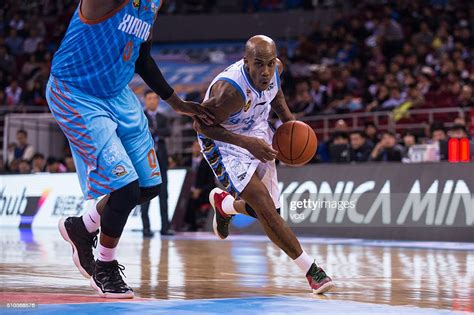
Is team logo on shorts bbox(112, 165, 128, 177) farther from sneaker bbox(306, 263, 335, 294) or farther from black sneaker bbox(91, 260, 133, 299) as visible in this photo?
sneaker bbox(306, 263, 335, 294)

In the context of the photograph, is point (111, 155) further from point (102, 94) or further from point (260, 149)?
point (260, 149)

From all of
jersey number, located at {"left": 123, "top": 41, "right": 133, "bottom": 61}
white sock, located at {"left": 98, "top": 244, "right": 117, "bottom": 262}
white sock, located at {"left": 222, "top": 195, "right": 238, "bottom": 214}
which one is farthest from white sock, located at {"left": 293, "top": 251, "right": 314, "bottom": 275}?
jersey number, located at {"left": 123, "top": 41, "right": 133, "bottom": 61}

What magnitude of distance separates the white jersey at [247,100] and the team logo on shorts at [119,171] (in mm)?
1362

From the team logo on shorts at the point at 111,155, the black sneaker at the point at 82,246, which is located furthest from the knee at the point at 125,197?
the black sneaker at the point at 82,246

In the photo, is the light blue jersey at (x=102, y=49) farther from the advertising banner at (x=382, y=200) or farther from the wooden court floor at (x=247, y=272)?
the advertising banner at (x=382, y=200)

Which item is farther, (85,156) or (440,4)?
(440,4)

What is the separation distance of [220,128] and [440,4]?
18.1 meters

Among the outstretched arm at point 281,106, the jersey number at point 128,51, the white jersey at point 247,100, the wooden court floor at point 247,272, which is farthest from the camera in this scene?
the outstretched arm at point 281,106

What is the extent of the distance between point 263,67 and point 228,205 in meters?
1.64

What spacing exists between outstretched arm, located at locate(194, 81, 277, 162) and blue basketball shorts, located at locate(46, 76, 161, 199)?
2.56 feet

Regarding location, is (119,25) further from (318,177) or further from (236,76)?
(318,177)

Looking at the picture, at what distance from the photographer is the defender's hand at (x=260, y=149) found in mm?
6137

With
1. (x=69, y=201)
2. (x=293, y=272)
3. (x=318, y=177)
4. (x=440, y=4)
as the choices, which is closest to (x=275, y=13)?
(x=440, y=4)

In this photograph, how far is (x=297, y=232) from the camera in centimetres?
1259
